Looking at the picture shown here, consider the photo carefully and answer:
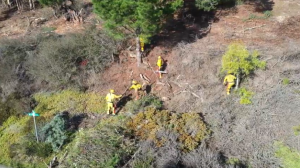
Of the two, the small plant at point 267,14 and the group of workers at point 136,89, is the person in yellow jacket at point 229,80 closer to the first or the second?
the group of workers at point 136,89

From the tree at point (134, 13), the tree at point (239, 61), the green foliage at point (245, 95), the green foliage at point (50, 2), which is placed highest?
the tree at point (134, 13)

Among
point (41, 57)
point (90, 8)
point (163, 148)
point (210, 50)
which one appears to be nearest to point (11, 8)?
point (90, 8)

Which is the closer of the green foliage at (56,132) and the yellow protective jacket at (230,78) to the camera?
the green foliage at (56,132)

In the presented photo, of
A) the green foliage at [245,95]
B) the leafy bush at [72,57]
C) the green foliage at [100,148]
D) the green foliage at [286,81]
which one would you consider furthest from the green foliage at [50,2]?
the green foliage at [286,81]

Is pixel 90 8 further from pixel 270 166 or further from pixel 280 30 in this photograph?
pixel 270 166

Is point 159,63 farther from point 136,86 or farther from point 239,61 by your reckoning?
point 239,61

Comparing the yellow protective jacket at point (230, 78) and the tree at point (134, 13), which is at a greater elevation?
the tree at point (134, 13)

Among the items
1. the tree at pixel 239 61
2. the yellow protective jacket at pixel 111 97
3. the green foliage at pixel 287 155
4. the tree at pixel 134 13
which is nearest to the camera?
the green foliage at pixel 287 155
